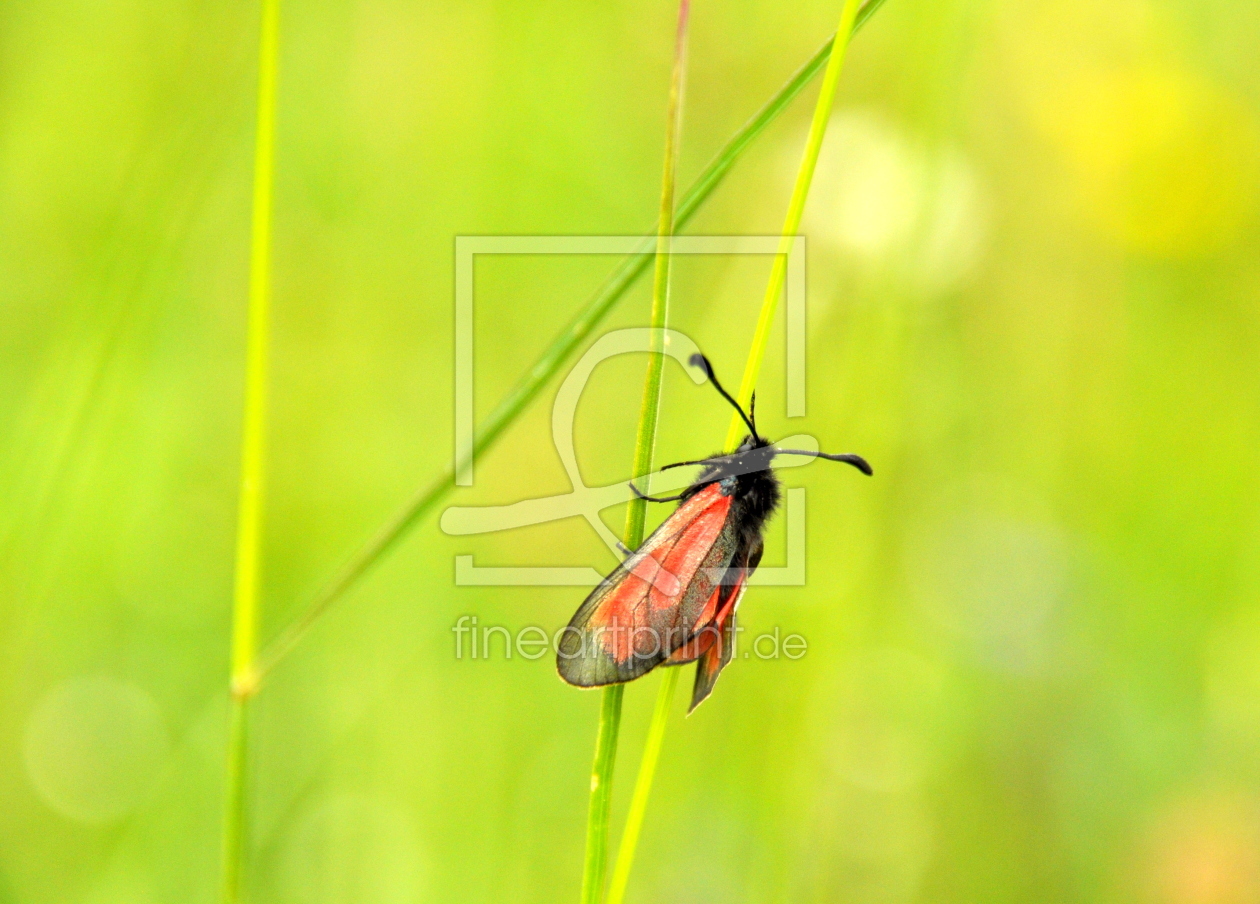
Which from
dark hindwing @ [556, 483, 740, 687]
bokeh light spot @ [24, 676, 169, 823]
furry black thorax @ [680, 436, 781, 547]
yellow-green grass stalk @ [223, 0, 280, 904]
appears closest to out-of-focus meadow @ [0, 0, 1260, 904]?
bokeh light spot @ [24, 676, 169, 823]

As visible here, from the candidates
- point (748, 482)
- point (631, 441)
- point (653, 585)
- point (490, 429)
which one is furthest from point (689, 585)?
point (631, 441)

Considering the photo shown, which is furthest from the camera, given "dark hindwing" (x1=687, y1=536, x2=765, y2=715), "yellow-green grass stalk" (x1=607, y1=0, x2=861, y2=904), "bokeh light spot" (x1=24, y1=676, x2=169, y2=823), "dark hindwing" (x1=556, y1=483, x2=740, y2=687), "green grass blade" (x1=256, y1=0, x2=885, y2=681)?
"bokeh light spot" (x1=24, y1=676, x2=169, y2=823)

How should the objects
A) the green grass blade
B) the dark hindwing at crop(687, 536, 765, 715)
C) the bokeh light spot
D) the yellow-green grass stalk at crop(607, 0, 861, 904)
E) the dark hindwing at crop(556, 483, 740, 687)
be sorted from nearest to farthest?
1. the green grass blade
2. the yellow-green grass stalk at crop(607, 0, 861, 904)
3. the dark hindwing at crop(556, 483, 740, 687)
4. the dark hindwing at crop(687, 536, 765, 715)
5. the bokeh light spot

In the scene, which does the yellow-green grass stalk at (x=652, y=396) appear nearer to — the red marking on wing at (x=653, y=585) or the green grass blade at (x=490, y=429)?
the green grass blade at (x=490, y=429)

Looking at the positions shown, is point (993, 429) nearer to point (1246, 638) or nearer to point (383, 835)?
point (1246, 638)

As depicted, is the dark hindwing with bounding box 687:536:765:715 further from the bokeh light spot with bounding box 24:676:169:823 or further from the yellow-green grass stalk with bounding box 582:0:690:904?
the bokeh light spot with bounding box 24:676:169:823

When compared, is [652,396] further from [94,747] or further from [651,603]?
[94,747]

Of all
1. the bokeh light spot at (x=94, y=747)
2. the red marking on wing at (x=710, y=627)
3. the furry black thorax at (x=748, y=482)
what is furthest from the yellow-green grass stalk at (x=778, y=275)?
the bokeh light spot at (x=94, y=747)
